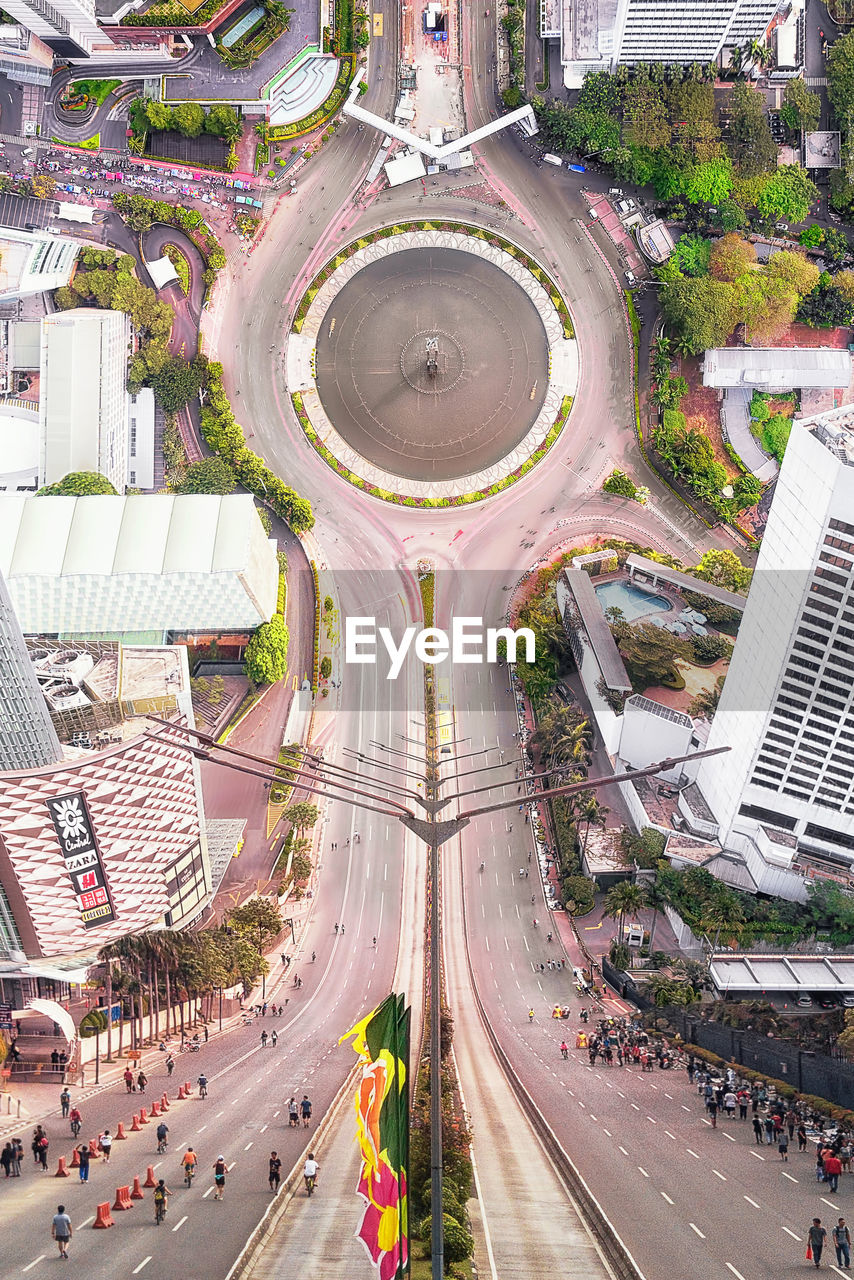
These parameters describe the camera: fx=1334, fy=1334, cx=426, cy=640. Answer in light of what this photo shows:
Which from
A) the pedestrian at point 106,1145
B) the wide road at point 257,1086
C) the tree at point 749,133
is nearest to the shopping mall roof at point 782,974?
the wide road at point 257,1086

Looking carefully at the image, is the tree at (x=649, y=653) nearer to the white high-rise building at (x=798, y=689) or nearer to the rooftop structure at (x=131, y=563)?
the white high-rise building at (x=798, y=689)

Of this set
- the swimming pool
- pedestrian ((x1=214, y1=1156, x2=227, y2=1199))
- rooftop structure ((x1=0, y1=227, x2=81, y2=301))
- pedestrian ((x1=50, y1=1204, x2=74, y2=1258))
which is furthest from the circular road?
pedestrian ((x1=50, y1=1204, x2=74, y2=1258))

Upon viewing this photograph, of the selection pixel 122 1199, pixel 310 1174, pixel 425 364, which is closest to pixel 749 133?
pixel 425 364

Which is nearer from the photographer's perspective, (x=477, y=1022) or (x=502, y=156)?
(x=477, y=1022)

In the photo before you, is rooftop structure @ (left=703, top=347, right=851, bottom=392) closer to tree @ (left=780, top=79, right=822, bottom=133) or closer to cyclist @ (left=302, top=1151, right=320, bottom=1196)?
tree @ (left=780, top=79, right=822, bottom=133)

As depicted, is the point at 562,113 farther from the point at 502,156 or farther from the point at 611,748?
the point at 611,748

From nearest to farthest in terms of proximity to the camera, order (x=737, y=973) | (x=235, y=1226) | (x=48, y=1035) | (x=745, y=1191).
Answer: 1. (x=235, y=1226)
2. (x=745, y=1191)
3. (x=48, y=1035)
4. (x=737, y=973)

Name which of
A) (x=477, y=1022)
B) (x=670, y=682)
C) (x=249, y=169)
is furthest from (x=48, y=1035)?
(x=249, y=169)
